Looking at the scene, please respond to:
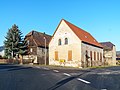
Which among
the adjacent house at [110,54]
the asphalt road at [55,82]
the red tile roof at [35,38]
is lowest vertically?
the asphalt road at [55,82]

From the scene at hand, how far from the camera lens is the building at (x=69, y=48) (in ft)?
141

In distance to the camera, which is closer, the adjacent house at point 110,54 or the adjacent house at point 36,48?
the adjacent house at point 36,48

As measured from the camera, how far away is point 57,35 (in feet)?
154

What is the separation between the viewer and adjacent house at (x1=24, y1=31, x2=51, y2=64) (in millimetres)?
57219

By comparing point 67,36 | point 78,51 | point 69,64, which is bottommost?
point 69,64

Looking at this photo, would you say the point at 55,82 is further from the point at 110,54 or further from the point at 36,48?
the point at 110,54

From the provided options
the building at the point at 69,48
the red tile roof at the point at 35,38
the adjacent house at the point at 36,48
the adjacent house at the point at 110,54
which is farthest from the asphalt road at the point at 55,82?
the adjacent house at the point at 110,54

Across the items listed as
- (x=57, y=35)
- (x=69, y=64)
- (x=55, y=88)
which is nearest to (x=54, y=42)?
(x=57, y=35)

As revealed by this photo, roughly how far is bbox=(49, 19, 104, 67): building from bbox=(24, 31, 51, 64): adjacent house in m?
9.46

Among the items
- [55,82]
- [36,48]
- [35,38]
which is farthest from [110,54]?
[55,82]

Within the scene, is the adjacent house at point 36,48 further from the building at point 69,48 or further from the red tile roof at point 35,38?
the building at point 69,48

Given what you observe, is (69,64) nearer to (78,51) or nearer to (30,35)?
(78,51)

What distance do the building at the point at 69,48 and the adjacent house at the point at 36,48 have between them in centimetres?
946

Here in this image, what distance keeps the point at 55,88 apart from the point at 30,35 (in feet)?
167
